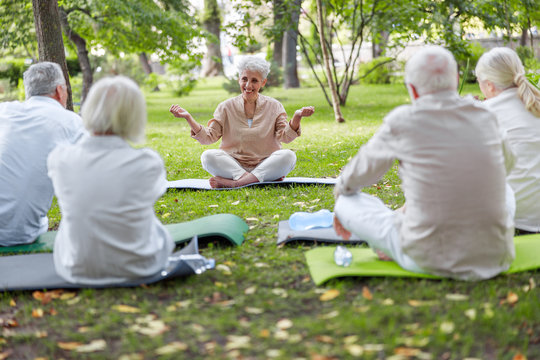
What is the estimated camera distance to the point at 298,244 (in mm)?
3945

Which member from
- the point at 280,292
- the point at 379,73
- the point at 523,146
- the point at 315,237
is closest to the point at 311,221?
the point at 315,237

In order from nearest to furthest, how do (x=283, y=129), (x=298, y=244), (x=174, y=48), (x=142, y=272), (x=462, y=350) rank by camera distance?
1. (x=462, y=350)
2. (x=142, y=272)
3. (x=298, y=244)
4. (x=283, y=129)
5. (x=174, y=48)

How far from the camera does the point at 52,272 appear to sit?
11.2ft

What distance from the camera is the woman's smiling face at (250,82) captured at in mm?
5609

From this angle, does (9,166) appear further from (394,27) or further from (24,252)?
(394,27)

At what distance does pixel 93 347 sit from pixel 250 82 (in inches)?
141

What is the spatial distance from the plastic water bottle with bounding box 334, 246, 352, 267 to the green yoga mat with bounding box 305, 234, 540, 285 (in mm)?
27

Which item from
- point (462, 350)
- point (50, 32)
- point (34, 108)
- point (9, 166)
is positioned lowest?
point (462, 350)

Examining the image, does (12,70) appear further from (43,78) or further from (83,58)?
(43,78)

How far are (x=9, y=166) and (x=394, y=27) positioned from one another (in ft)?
32.1

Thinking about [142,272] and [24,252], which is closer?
[142,272]

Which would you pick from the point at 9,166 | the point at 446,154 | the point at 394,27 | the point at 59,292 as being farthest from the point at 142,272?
the point at 394,27

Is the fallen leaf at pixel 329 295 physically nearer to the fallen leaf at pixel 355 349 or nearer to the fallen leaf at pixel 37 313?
the fallen leaf at pixel 355 349

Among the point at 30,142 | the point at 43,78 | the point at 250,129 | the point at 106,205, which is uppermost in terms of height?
the point at 43,78
